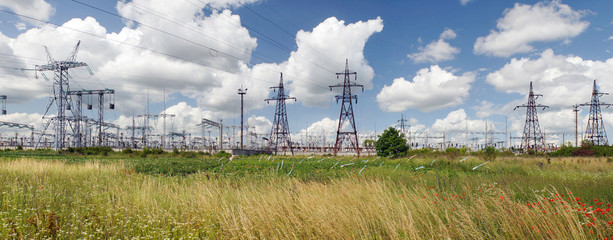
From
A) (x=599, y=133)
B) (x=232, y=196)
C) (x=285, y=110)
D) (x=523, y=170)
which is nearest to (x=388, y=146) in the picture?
(x=523, y=170)

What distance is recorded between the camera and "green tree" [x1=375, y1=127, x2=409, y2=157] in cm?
3455

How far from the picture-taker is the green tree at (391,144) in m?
34.5

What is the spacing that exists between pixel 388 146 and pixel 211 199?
29.7m

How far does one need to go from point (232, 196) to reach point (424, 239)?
4.75m

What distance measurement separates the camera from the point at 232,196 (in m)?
7.98

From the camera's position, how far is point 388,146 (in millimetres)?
35094

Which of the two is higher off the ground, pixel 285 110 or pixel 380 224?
pixel 285 110

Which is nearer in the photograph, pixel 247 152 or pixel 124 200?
pixel 124 200

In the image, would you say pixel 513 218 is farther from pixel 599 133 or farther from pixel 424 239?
pixel 599 133

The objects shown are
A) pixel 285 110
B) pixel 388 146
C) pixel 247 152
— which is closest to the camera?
pixel 388 146

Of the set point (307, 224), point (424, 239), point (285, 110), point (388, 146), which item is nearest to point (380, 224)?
point (424, 239)

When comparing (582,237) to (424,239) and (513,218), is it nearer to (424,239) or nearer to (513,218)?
(513,218)

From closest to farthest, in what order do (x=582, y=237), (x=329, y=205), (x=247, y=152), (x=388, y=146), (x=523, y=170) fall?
(x=582, y=237) < (x=329, y=205) < (x=523, y=170) < (x=388, y=146) < (x=247, y=152)

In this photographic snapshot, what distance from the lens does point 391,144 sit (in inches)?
1364
